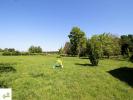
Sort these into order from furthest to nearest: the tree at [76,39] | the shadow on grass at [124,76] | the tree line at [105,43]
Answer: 1. the tree at [76,39]
2. the tree line at [105,43]
3. the shadow on grass at [124,76]

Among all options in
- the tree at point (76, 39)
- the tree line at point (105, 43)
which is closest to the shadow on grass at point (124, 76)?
the tree line at point (105, 43)

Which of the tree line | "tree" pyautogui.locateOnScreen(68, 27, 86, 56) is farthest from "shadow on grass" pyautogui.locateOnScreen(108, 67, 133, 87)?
"tree" pyautogui.locateOnScreen(68, 27, 86, 56)

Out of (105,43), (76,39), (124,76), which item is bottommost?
(124,76)

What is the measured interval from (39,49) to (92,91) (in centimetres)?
12835

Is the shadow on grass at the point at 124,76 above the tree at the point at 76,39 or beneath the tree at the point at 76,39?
beneath

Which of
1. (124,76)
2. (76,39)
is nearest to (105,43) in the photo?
(76,39)

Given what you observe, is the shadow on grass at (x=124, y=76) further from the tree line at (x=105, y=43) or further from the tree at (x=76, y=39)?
the tree at (x=76, y=39)

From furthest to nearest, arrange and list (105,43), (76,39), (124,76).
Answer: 1. (76,39)
2. (105,43)
3. (124,76)

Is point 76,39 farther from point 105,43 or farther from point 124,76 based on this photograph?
point 124,76

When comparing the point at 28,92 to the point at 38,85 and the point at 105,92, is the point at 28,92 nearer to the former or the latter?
the point at 38,85

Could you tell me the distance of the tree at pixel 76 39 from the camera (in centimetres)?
8069

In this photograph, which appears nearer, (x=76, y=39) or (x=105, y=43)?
(x=105, y=43)

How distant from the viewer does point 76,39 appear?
81062mm

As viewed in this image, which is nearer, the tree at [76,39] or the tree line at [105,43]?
the tree line at [105,43]
